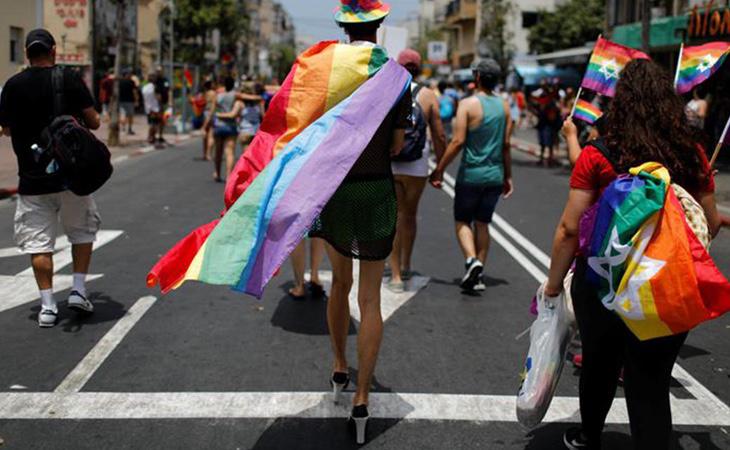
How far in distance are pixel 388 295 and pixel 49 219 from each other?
265 centimetres

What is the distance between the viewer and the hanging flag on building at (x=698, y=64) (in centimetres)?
530

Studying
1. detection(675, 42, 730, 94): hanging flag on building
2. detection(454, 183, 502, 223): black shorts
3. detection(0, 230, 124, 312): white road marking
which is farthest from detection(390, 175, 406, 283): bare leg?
detection(0, 230, 124, 312): white road marking

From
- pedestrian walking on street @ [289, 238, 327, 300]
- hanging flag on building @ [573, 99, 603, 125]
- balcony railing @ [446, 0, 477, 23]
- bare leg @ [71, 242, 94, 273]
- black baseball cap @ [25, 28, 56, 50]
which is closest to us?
hanging flag on building @ [573, 99, 603, 125]

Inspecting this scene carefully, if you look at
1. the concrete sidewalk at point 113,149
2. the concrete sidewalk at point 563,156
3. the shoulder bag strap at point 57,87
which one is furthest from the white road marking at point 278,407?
the concrete sidewalk at point 113,149

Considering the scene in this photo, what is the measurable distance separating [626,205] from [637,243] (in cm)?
15

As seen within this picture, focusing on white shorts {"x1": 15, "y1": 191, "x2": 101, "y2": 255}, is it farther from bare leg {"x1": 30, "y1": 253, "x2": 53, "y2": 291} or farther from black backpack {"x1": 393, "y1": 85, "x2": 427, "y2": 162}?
black backpack {"x1": 393, "y1": 85, "x2": 427, "y2": 162}

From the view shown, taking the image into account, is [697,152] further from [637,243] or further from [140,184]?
[140,184]

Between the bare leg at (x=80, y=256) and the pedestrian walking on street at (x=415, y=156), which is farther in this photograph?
the pedestrian walking on street at (x=415, y=156)

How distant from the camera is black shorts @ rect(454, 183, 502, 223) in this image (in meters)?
6.96

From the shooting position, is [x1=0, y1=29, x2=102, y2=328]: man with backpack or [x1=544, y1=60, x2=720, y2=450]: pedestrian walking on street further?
[x1=0, y1=29, x2=102, y2=328]: man with backpack

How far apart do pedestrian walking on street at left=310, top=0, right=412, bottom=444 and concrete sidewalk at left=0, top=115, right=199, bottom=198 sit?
8495 millimetres

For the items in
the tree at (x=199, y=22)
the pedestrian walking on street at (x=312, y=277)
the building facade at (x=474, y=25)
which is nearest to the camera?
the pedestrian walking on street at (x=312, y=277)

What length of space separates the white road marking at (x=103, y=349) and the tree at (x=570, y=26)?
4355 cm

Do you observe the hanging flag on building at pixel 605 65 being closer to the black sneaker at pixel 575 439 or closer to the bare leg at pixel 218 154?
the black sneaker at pixel 575 439
